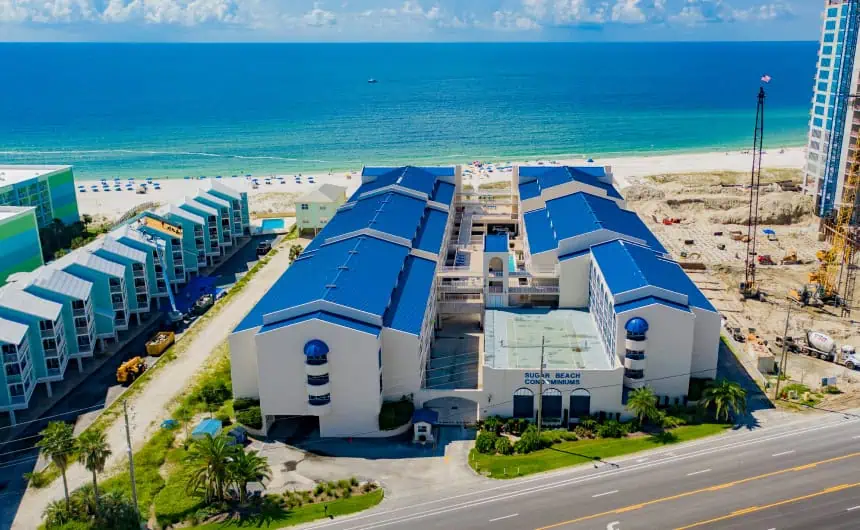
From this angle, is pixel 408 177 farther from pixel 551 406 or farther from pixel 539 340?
pixel 551 406

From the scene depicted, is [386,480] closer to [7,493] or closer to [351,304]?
[351,304]

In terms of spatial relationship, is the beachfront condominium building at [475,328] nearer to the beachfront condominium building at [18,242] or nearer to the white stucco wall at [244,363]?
the white stucco wall at [244,363]

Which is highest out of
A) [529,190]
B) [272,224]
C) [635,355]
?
[529,190]

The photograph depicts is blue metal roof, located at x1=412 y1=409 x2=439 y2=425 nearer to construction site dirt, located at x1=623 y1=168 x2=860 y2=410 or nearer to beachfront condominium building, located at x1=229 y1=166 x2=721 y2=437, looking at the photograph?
beachfront condominium building, located at x1=229 y1=166 x2=721 y2=437

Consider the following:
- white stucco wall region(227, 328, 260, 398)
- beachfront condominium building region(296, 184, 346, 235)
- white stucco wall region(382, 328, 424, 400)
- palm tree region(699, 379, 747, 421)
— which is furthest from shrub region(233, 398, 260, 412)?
beachfront condominium building region(296, 184, 346, 235)

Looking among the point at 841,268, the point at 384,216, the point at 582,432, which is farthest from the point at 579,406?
the point at 841,268

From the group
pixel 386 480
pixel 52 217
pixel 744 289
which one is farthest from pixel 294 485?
pixel 52 217
